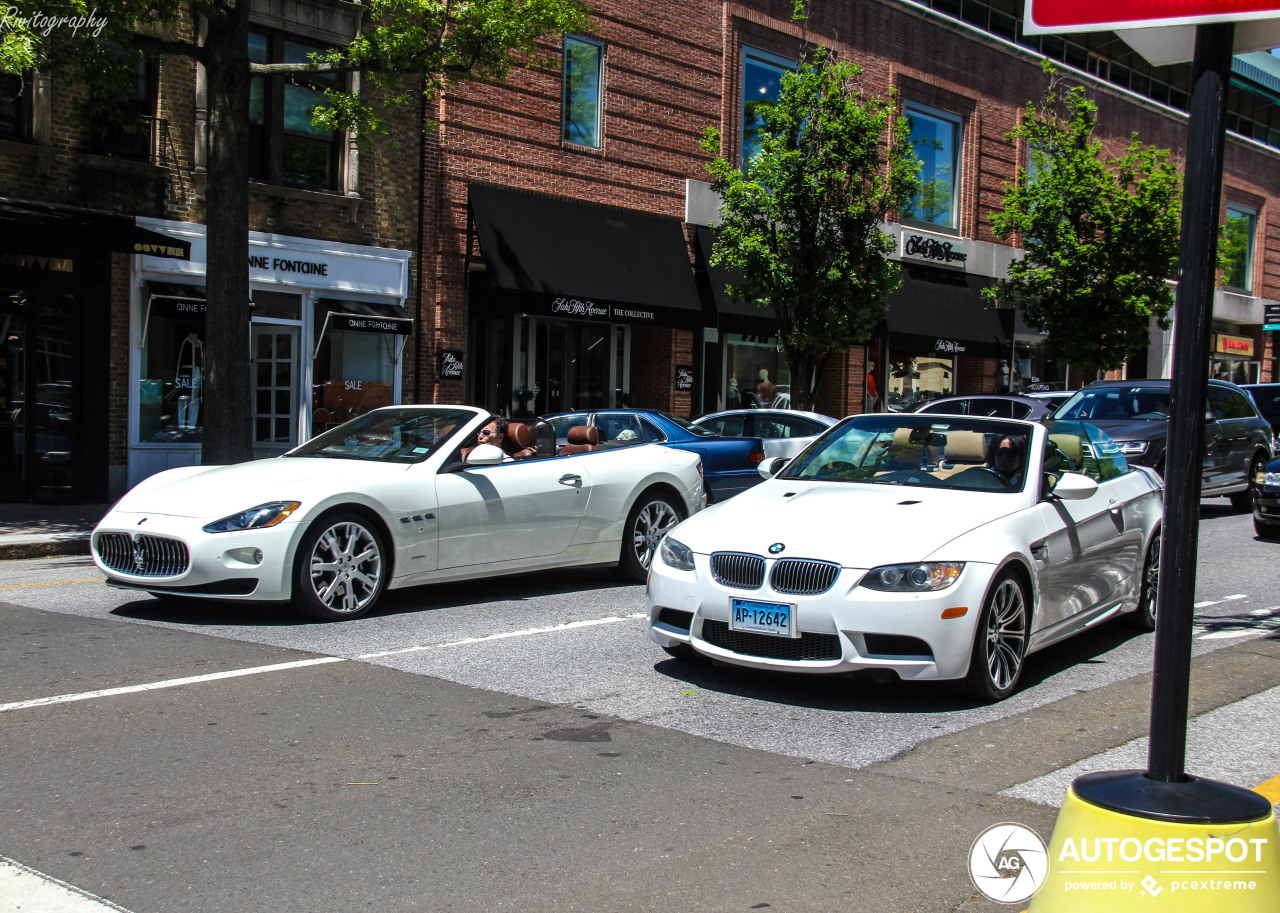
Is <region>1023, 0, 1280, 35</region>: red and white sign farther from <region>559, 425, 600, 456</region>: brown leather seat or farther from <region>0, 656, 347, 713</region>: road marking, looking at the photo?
<region>559, 425, 600, 456</region>: brown leather seat

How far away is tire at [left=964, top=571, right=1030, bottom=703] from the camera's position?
578 centimetres

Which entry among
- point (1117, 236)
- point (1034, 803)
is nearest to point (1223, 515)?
point (1117, 236)

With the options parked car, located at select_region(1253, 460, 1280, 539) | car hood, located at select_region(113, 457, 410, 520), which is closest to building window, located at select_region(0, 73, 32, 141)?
car hood, located at select_region(113, 457, 410, 520)

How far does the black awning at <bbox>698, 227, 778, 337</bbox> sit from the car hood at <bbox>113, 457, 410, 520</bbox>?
14121 mm

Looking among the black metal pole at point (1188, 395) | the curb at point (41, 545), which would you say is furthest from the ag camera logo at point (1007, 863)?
the curb at point (41, 545)

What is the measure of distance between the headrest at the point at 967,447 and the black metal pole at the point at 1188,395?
394 cm

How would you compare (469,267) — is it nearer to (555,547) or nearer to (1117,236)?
(555,547)

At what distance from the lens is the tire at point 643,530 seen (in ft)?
32.5

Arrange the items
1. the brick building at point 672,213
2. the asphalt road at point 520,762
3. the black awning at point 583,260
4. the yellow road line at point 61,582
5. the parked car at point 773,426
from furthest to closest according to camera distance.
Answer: the brick building at point 672,213 < the black awning at point 583,260 < the parked car at point 773,426 < the yellow road line at point 61,582 < the asphalt road at point 520,762

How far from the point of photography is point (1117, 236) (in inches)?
982

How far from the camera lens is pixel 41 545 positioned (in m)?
11.5

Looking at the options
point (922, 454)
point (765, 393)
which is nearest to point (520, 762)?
point (922, 454)

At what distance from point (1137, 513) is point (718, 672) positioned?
3.14 meters

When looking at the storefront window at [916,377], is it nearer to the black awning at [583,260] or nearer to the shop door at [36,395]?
the black awning at [583,260]
